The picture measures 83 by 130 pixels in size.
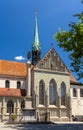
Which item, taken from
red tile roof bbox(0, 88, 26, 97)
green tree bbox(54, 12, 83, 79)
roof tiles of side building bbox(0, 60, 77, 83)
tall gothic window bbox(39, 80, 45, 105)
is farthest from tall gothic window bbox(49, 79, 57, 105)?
green tree bbox(54, 12, 83, 79)

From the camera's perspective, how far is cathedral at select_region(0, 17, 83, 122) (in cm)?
4850

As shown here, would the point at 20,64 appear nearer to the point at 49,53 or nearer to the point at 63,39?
the point at 49,53

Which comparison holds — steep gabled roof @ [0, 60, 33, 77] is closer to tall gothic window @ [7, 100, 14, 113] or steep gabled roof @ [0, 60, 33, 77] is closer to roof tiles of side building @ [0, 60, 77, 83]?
roof tiles of side building @ [0, 60, 77, 83]

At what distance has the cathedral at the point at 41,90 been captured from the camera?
159 feet

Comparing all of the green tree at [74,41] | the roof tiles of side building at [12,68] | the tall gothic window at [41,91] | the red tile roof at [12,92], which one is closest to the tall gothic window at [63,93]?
the tall gothic window at [41,91]

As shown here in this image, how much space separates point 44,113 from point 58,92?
6257mm

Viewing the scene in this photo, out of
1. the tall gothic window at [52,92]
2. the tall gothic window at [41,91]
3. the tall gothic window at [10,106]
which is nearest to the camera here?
the tall gothic window at [10,106]

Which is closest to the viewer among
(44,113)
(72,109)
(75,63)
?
(75,63)

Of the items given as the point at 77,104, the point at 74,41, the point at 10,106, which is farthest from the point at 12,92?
the point at 74,41

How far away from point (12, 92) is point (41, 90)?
5.90 meters

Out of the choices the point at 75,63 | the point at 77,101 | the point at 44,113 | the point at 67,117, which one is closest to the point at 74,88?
the point at 77,101

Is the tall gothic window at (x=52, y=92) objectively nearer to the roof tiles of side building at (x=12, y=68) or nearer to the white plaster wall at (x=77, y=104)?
the white plaster wall at (x=77, y=104)

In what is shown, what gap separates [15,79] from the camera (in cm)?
5397

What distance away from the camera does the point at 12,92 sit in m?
50.5
